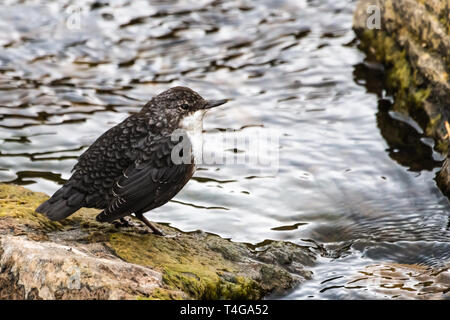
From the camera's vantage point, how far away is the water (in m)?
5.61

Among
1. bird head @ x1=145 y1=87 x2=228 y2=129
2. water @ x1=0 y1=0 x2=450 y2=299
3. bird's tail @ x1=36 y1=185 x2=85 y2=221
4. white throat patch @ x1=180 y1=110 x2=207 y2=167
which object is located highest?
bird head @ x1=145 y1=87 x2=228 y2=129

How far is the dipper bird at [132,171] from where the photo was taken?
446 cm

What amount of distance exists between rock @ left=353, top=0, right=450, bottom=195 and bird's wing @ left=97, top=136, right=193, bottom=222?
251 cm

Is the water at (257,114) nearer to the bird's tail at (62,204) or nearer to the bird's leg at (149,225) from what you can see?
the bird's leg at (149,225)

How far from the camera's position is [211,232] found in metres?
5.54

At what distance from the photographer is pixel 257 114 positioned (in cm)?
771

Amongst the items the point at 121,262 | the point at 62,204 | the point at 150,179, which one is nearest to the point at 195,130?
the point at 150,179

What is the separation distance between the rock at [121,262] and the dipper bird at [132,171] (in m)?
0.17

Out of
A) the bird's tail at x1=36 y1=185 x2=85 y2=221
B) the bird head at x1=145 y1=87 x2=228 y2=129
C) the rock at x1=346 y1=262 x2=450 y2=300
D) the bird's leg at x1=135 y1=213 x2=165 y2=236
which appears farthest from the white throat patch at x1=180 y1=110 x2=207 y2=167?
the rock at x1=346 y1=262 x2=450 y2=300

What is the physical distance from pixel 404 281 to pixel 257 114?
358 centimetres

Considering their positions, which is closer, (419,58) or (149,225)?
(149,225)

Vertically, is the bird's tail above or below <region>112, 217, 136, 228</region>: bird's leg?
above

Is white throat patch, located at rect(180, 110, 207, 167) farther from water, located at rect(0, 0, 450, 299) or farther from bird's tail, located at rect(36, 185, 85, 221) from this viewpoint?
water, located at rect(0, 0, 450, 299)

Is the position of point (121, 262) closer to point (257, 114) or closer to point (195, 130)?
point (195, 130)
